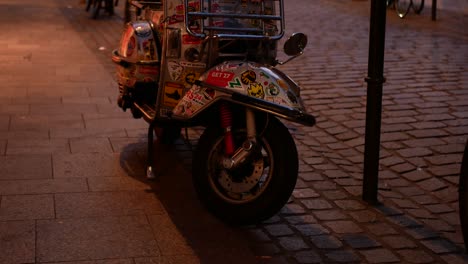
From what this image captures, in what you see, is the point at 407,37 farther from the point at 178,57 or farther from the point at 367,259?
the point at 367,259

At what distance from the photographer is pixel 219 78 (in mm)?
5219

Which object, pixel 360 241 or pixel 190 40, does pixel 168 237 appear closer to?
pixel 360 241

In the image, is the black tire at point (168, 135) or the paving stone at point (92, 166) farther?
the black tire at point (168, 135)

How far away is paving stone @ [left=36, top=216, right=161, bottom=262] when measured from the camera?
Result: 4715 mm

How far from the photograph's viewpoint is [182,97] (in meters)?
5.80

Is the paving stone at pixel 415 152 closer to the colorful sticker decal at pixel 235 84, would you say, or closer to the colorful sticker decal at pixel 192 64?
the colorful sticker decal at pixel 192 64

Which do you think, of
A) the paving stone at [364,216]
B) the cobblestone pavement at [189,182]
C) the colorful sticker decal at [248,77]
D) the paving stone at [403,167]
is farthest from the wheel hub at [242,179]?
the paving stone at [403,167]

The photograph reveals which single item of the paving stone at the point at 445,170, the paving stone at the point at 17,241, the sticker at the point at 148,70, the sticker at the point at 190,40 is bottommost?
the paving stone at the point at 445,170

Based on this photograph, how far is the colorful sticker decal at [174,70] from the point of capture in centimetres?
593

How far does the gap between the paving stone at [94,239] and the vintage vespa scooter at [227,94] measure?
1.67 ft

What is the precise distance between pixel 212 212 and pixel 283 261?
2.52 feet

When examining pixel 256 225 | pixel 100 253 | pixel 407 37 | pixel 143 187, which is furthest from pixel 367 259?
pixel 407 37

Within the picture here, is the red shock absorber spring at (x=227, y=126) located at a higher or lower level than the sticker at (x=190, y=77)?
lower

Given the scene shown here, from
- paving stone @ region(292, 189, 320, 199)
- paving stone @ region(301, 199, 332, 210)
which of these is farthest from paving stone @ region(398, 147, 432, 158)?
paving stone @ region(301, 199, 332, 210)
